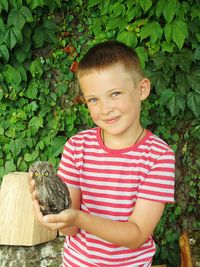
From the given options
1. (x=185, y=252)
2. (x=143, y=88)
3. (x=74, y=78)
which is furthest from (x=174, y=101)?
(x=143, y=88)

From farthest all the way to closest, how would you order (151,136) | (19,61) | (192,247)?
(19,61), (192,247), (151,136)

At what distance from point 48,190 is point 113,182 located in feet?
1.08

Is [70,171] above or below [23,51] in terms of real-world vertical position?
below

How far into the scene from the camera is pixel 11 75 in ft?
11.8

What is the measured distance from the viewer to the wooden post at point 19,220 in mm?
3359

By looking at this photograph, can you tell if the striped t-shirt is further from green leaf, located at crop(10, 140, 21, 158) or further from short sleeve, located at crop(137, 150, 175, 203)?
green leaf, located at crop(10, 140, 21, 158)

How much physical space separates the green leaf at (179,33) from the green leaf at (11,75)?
1.21 metres

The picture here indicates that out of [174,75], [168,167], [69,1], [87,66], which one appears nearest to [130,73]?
[87,66]

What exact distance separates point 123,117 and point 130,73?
170mm

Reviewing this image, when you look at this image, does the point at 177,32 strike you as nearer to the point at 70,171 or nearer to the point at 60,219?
the point at 70,171

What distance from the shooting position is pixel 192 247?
10.8 ft

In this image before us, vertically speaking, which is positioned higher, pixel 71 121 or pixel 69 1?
pixel 69 1

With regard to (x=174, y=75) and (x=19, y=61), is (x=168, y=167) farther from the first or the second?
(x=19, y=61)

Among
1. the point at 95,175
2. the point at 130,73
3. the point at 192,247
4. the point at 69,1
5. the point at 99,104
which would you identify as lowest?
the point at 192,247
